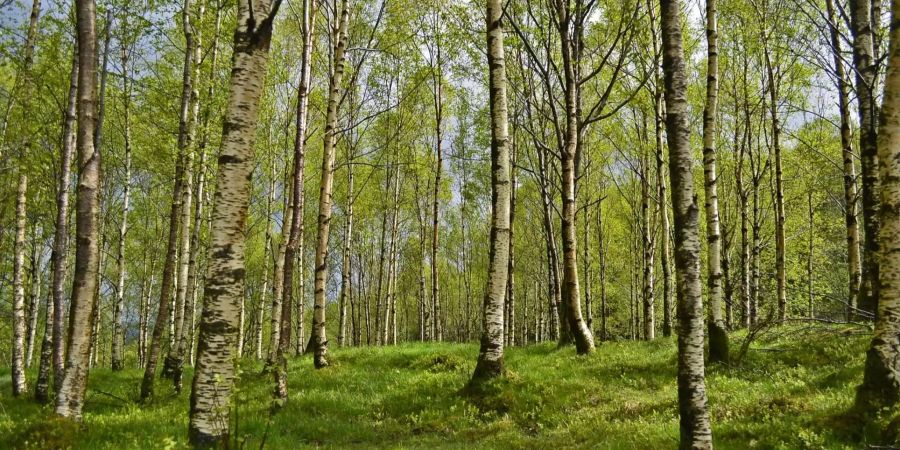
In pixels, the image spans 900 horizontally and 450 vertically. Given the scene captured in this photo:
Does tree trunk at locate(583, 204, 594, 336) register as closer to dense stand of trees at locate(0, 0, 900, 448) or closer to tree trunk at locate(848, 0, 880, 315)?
dense stand of trees at locate(0, 0, 900, 448)

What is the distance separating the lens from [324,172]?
43.7 ft

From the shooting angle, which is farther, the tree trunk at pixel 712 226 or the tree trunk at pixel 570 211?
the tree trunk at pixel 570 211

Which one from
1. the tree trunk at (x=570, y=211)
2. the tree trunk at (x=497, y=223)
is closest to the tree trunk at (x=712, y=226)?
the tree trunk at (x=570, y=211)

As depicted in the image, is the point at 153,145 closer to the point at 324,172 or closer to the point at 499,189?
the point at 324,172

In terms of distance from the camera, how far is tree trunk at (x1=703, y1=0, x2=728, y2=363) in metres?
10.7

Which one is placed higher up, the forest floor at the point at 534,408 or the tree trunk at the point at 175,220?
the tree trunk at the point at 175,220

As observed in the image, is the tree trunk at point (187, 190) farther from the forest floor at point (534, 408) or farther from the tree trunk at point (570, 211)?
the tree trunk at point (570, 211)

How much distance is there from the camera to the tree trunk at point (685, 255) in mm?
5094

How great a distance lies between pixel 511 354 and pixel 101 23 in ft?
51.9

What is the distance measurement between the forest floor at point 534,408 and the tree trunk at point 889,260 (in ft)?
1.25

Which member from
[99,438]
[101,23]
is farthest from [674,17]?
[101,23]

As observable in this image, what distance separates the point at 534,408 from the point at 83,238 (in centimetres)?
785

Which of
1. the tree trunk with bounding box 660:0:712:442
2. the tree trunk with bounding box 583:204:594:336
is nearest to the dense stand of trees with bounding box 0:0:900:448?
the tree trunk with bounding box 660:0:712:442

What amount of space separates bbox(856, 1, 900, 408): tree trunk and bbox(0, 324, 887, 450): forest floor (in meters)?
0.38
